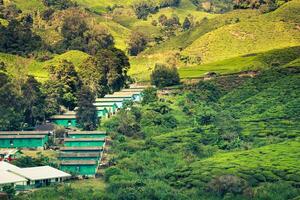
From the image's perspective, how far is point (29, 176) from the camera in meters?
56.0

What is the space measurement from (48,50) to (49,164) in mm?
47649

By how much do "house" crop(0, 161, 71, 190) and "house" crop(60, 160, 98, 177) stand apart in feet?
5.60

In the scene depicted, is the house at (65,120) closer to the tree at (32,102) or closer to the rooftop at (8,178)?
the tree at (32,102)

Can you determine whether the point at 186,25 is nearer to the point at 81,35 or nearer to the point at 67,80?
the point at 81,35

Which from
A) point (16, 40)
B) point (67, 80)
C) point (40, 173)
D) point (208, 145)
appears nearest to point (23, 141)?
point (40, 173)

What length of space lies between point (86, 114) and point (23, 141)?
7474 millimetres

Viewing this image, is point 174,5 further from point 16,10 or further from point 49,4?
point 16,10

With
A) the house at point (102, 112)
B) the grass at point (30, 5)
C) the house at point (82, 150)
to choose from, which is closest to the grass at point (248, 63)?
the house at point (102, 112)

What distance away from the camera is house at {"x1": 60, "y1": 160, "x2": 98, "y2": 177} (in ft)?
198

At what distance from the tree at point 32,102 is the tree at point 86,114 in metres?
3.43

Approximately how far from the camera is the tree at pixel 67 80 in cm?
8169

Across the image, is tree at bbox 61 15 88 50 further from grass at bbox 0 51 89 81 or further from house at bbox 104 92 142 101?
house at bbox 104 92 142 101

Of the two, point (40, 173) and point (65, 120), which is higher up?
point (65, 120)

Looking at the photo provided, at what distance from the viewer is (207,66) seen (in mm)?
102062
